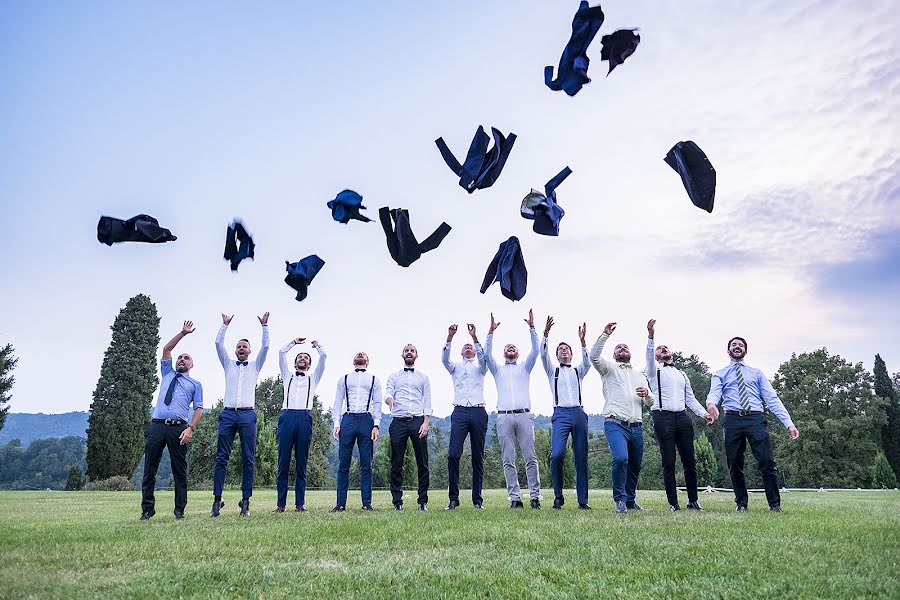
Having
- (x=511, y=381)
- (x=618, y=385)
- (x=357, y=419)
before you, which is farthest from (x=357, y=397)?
(x=618, y=385)

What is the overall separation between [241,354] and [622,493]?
599 cm

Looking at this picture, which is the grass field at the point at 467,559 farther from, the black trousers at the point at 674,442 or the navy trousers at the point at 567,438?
the navy trousers at the point at 567,438

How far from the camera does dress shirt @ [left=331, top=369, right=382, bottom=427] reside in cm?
975

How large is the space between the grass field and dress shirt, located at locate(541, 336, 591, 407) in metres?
2.98

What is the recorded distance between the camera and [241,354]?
9.36 m

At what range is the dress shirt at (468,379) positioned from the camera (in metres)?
10.1

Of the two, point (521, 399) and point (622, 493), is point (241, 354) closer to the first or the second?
point (521, 399)

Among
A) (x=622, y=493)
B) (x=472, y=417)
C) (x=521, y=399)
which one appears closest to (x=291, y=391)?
(x=472, y=417)

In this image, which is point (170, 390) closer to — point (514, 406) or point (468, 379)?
point (468, 379)

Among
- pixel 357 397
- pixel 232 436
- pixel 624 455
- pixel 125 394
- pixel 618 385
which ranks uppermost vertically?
pixel 125 394

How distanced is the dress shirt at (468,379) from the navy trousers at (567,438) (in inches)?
51.3

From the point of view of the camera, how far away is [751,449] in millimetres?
8547

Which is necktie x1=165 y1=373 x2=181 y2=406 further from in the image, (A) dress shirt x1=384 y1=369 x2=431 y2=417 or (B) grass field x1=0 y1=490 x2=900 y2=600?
(A) dress shirt x1=384 y1=369 x2=431 y2=417

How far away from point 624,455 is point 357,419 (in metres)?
4.13
